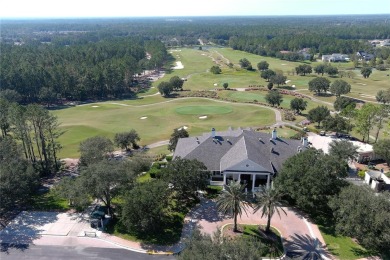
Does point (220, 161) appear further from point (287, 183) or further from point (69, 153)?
point (69, 153)

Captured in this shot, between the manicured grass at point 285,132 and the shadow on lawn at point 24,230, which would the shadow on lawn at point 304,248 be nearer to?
the shadow on lawn at point 24,230

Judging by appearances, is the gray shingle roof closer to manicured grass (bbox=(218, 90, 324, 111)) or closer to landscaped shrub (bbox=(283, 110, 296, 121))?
landscaped shrub (bbox=(283, 110, 296, 121))

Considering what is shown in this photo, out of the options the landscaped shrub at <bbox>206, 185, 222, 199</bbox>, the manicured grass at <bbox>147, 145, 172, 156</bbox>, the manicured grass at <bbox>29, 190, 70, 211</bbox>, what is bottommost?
the manicured grass at <bbox>147, 145, 172, 156</bbox>

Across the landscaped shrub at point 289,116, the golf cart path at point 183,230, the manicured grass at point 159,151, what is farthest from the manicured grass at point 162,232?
the landscaped shrub at point 289,116

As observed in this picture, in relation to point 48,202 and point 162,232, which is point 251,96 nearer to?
point 48,202

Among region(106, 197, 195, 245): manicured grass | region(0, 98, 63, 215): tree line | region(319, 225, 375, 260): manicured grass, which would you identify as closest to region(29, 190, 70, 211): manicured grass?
region(0, 98, 63, 215): tree line

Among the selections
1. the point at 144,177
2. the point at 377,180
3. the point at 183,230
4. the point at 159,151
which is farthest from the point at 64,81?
the point at 377,180
